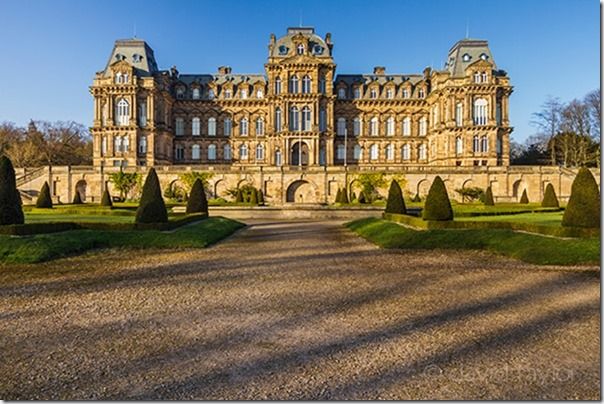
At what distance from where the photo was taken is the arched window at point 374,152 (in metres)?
62.0

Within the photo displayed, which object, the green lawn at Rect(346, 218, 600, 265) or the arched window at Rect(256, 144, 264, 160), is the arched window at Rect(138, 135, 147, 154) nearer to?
the arched window at Rect(256, 144, 264, 160)

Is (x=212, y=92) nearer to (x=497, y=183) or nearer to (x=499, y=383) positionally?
(x=497, y=183)

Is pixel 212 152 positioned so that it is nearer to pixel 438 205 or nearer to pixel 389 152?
pixel 389 152

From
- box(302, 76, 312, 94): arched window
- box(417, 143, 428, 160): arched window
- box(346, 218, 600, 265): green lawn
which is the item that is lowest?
box(346, 218, 600, 265): green lawn

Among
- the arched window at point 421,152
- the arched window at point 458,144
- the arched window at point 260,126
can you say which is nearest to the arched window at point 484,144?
the arched window at point 458,144

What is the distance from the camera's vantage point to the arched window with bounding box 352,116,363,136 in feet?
204

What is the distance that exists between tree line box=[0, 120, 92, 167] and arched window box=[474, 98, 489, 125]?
186 feet

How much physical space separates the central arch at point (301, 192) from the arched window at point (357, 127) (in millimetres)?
15849

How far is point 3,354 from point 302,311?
13.1ft

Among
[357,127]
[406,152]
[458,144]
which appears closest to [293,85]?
[357,127]

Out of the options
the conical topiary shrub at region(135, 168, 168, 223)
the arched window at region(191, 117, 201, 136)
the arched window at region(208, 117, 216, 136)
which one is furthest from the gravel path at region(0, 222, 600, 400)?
the arched window at region(191, 117, 201, 136)

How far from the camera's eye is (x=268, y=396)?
414 centimetres

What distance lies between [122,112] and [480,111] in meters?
44.1

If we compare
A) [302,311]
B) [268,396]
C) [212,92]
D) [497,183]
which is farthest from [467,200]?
[268,396]
